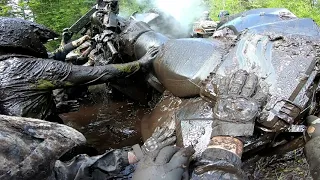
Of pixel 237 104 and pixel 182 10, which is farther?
pixel 182 10

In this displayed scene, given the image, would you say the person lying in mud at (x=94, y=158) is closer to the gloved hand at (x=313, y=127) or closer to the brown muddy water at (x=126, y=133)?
the gloved hand at (x=313, y=127)

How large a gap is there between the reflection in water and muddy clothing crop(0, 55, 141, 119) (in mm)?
744

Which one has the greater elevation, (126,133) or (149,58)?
(149,58)

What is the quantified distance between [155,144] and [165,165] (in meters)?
0.51

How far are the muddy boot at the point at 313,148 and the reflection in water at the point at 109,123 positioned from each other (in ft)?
5.97

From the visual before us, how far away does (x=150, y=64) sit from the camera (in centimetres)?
424

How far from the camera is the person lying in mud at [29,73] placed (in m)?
3.46

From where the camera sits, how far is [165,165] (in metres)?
2.31

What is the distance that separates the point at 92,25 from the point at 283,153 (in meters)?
3.57

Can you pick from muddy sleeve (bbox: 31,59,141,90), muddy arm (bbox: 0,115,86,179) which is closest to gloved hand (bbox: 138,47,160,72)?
muddy sleeve (bbox: 31,59,141,90)

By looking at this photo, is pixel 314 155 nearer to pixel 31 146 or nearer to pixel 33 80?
pixel 31 146

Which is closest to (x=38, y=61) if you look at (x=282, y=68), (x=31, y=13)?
(x=282, y=68)

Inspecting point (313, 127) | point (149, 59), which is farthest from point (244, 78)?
point (149, 59)

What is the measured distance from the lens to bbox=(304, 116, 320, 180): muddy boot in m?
2.63
